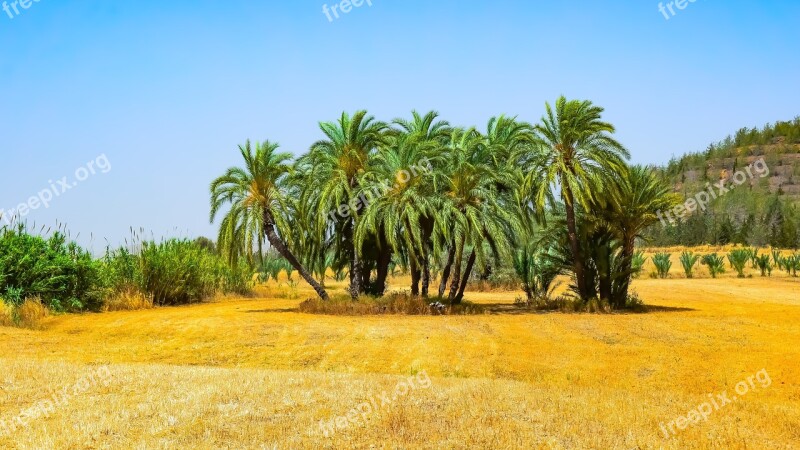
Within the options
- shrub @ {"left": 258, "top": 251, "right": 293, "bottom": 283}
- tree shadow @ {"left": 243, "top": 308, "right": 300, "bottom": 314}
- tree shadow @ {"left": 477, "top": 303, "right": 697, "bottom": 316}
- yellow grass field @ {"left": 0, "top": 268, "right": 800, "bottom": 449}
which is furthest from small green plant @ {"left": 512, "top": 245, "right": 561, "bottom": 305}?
shrub @ {"left": 258, "top": 251, "right": 293, "bottom": 283}

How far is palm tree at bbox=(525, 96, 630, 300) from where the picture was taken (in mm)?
23359

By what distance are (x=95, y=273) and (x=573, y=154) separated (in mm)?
18556

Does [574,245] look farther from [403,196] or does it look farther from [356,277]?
[356,277]

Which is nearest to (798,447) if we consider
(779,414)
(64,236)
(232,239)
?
(779,414)

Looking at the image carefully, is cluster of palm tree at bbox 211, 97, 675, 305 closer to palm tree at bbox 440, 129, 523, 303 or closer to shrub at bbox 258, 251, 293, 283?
palm tree at bbox 440, 129, 523, 303

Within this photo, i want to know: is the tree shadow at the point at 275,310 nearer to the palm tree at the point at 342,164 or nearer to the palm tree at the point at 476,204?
the palm tree at the point at 342,164

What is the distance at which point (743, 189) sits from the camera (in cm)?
9994

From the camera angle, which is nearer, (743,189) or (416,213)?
(416,213)

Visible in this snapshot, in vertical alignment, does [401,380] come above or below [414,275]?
below

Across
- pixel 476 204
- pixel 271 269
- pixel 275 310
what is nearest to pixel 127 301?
pixel 275 310

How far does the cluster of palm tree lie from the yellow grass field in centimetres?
309

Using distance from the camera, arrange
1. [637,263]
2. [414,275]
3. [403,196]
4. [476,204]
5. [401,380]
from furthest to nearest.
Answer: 1. [637,263]
2. [414,275]
3. [476,204]
4. [403,196]
5. [401,380]

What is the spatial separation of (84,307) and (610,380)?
A: 19.9 metres

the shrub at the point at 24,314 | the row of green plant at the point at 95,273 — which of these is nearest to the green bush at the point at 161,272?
the row of green plant at the point at 95,273
